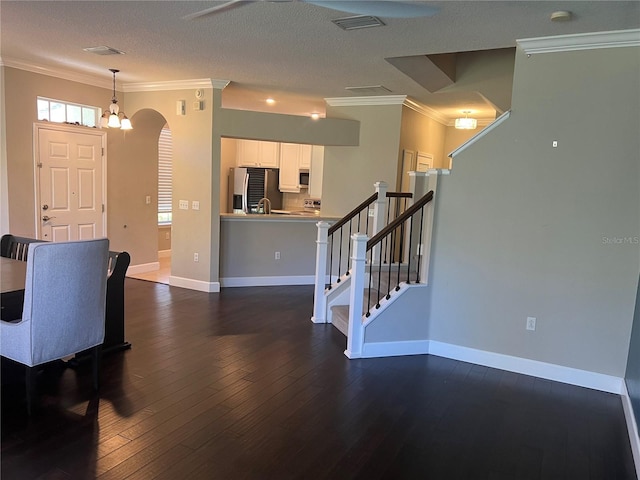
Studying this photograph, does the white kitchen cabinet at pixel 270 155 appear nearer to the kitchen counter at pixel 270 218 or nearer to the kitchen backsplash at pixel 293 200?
the kitchen backsplash at pixel 293 200

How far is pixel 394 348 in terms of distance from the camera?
3955 millimetres

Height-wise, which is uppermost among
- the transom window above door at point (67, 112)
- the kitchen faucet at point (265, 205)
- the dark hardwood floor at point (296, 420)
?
the transom window above door at point (67, 112)

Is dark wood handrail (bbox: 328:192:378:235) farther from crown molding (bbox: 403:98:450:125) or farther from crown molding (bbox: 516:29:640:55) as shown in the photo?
crown molding (bbox: 516:29:640:55)

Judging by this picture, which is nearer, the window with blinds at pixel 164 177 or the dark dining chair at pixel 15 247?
the dark dining chair at pixel 15 247

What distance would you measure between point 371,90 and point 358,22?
2447mm

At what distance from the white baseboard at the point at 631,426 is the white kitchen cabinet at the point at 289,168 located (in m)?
6.30

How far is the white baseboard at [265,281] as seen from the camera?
247 inches

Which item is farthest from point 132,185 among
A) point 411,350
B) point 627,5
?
point 627,5

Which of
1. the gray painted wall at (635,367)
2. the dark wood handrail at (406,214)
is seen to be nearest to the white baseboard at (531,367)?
the gray painted wall at (635,367)

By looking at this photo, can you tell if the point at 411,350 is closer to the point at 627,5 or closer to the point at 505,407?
the point at 505,407

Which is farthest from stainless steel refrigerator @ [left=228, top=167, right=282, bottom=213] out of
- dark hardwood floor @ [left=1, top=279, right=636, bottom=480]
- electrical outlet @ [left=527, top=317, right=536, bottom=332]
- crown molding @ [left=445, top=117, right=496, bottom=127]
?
electrical outlet @ [left=527, top=317, right=536, bottom=332]

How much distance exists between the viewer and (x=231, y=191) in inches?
343

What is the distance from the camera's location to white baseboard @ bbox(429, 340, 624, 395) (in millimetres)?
Answer: 3422

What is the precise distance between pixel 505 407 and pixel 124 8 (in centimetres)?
391
